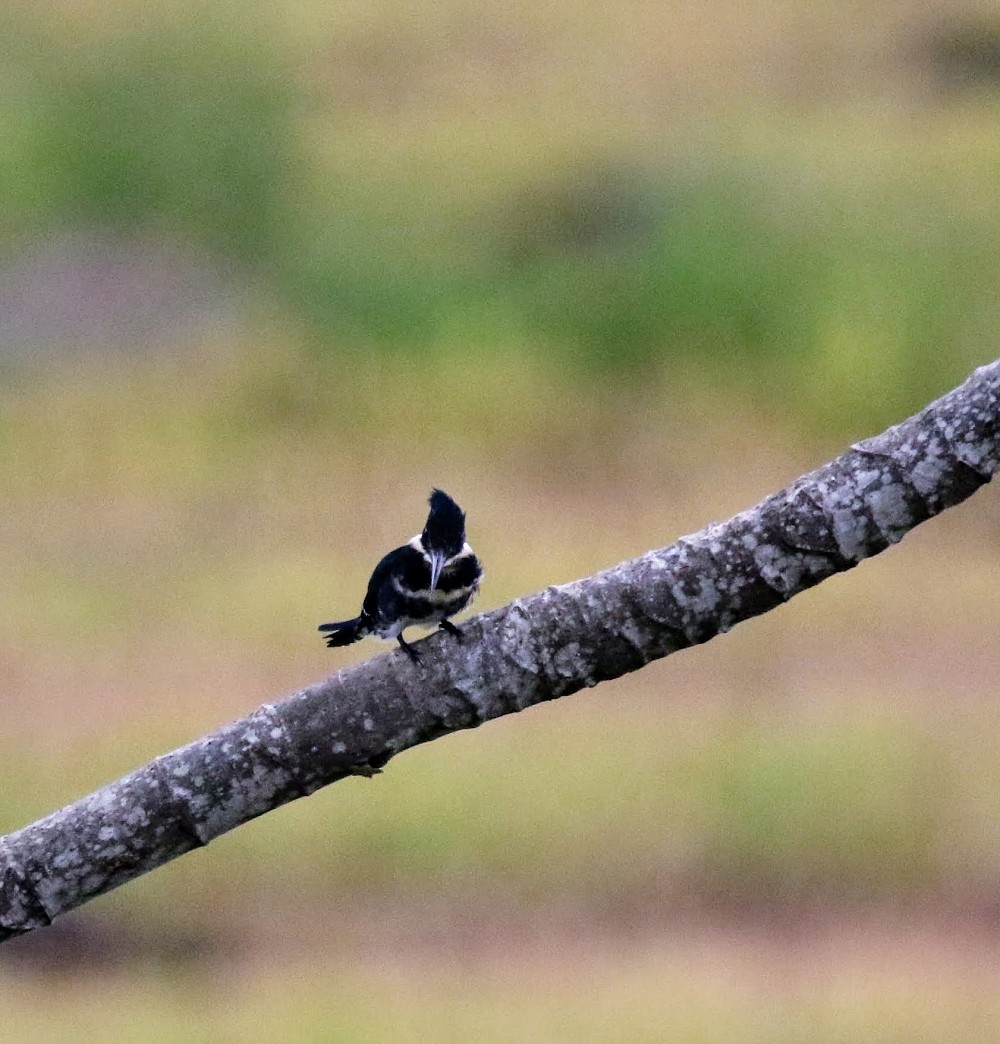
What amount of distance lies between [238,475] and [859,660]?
13.7 ft

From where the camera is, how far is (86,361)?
1195 cm

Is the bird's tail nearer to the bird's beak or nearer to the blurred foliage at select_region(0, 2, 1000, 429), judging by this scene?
the bird's beak

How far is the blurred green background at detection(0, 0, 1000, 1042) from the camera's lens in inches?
255

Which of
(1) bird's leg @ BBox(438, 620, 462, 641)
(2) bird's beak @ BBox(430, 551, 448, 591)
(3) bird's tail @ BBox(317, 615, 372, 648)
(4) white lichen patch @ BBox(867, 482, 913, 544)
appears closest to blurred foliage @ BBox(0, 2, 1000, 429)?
(3) bird's tail @ BBox(317, 615, 372, 648)

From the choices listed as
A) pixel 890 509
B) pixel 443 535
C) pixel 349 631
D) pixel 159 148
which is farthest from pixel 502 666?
pixel 159 148

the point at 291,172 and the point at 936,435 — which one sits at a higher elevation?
the point at 291,172

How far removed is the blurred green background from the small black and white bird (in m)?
2.71

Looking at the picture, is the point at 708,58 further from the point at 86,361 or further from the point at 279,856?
the point at 279,856

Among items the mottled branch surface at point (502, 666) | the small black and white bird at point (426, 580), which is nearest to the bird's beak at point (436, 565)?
the small black and white bird at point (426, 580)

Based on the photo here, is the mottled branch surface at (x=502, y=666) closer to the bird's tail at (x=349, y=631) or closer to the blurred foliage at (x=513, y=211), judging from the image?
the bird's tail at (x=349, y=631)

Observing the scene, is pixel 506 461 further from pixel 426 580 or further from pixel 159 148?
pixel 426 580

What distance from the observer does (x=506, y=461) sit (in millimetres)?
10555

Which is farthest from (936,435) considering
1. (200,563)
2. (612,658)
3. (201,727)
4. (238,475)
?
(238,475)

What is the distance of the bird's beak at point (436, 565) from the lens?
339 cm
